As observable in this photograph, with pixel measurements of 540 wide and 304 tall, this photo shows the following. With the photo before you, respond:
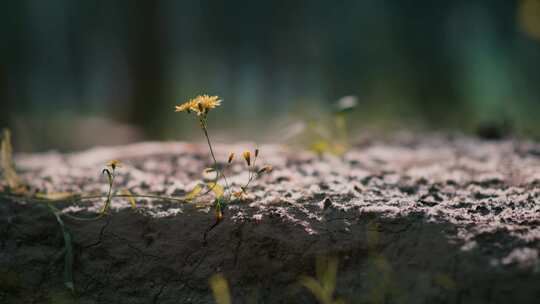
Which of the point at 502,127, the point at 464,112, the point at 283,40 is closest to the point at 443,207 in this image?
the point at 502,127

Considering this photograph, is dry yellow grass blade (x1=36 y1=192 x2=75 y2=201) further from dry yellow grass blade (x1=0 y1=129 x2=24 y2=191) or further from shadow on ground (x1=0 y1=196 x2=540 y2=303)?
dry yellow grass blade (x1=0 y1=129 x2=24 y2=191)

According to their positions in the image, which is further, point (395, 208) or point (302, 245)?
point (395, 208)

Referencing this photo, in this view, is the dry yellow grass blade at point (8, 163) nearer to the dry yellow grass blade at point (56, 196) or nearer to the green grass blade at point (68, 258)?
the dry yellow grass blade at point (56, 196)

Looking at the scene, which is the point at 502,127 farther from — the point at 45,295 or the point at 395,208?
the point at 45,295

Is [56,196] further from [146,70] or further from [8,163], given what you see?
[146,70]

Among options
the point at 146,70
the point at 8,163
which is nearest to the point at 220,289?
the point at 8,163

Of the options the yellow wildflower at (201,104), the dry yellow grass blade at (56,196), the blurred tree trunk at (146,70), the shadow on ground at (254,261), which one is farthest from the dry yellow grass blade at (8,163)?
the blurred tree trunk at (146,70)
